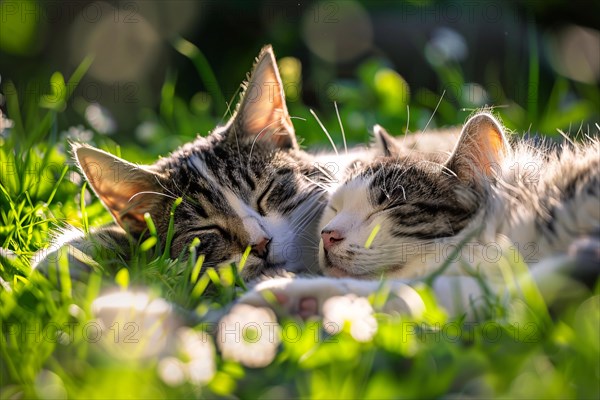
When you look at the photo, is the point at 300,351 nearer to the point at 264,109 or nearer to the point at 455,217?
the point at 455,217

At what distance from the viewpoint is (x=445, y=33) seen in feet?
13.8

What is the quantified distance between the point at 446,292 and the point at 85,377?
70 centimetres

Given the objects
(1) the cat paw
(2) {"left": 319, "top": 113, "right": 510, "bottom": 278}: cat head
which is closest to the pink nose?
(2) {"left": 319, "top": 113, "right": 510, "bottom": 278}: cat head

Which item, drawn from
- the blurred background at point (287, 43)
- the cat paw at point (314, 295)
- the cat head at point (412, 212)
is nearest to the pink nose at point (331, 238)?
the cat head at point (412, 212)

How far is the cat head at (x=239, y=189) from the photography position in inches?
73.7

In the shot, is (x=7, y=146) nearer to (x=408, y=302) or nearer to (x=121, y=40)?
(x=408, y=302)

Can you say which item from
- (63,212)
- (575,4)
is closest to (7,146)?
(63,212)

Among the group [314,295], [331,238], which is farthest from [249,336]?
[331,238]

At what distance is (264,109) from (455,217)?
2.47ft

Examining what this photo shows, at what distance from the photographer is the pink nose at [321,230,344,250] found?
5.52 feet

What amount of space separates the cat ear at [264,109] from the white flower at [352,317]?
3.17ft

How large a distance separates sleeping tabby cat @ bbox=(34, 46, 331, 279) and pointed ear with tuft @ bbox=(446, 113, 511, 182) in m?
0.48

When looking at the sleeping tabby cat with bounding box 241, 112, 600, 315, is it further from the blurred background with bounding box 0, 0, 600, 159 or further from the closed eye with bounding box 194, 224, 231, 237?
the blurred background with bounding box 0, 0, 600, 159

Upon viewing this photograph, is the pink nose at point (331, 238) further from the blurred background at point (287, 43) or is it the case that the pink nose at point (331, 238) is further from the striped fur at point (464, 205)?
the blurred background at point (287, 43)
